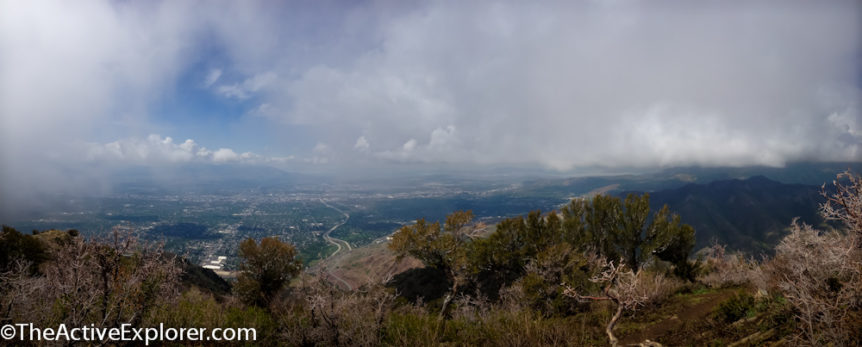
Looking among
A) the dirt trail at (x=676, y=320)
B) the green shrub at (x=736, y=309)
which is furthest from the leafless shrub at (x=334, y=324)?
the green shrub at (x=736, y=309)

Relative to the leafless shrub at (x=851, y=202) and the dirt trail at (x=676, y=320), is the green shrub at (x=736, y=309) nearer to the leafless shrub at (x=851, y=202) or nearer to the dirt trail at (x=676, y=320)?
the dirt trail at (x=676, y=320)

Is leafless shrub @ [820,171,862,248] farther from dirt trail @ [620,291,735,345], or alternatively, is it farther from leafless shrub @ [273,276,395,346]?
leafless shrub @ [273,276,395,346]

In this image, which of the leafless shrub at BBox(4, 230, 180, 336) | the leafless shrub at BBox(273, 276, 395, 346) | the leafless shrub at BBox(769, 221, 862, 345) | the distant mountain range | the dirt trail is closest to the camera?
the leafless shrub at BBox(769, 221, 862, 345)

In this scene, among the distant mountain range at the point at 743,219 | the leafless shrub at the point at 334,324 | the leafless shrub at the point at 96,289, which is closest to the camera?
the leafless shrub at the point at 96,289

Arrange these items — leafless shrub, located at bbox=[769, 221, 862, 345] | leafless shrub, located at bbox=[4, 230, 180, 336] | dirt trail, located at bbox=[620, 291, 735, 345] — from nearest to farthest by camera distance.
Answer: leafless shrub, located at bbox=[769, 221, 862, 345], leafless shrub, located at bbox=[4, 230, 180, 336], dirt trail, located at bbox=[620, 291, 735, 345]

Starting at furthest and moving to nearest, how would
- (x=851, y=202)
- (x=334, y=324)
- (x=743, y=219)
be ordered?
(x=743, y=219) → (x=334, y=324) → (x=851, y=202)

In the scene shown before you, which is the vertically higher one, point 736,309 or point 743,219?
point 736,309

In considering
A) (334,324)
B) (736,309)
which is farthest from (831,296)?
(334,324)

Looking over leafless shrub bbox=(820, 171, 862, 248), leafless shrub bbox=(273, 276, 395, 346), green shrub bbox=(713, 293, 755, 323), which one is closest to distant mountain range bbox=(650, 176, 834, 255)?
green shrub bbox=(713, 293, 755, 323)

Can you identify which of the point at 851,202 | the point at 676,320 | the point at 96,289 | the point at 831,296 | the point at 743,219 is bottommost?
the point at 743,219

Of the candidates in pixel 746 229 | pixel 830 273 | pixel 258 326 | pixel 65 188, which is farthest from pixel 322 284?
pixel 65 188

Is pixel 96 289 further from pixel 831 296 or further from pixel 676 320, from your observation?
pixel 676 320

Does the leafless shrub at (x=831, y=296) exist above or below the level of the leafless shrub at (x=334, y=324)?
above
